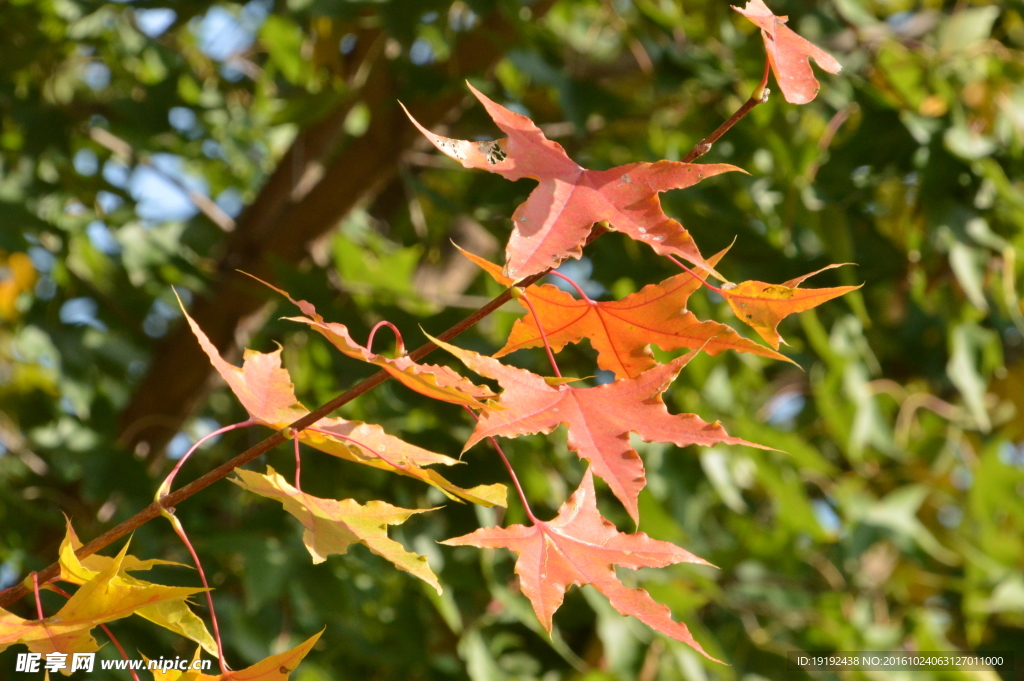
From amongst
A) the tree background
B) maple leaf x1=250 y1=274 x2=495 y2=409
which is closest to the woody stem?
maple leaf x1=250 y1=274 x2=495 y2=409

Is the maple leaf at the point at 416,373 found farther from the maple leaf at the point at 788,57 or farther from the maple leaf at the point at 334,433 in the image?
the maple leaf at the point at 788,57

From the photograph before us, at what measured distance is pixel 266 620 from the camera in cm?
85

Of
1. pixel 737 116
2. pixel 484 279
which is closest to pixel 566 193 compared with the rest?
pixel 737 116

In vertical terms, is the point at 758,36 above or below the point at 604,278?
above

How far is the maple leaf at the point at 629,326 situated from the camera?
0.35 meters

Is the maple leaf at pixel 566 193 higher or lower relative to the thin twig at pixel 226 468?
higher

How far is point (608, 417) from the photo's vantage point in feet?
1.07

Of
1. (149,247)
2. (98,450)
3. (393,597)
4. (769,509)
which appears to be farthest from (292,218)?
(769,509)

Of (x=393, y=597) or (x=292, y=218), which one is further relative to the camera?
(x=292, y=218)

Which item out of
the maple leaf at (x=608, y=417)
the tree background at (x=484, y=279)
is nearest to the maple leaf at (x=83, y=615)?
the maple leaf at (x=608, y=417)

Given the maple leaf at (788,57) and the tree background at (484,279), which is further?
the tree background at (484,279)

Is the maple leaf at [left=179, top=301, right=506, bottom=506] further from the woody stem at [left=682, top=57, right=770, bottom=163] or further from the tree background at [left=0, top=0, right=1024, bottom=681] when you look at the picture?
the tree background at [left=0, top=0, right=1024, bottom=681]

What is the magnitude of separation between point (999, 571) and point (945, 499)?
1.16ft

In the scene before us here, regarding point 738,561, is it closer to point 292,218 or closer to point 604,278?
point 604,278
